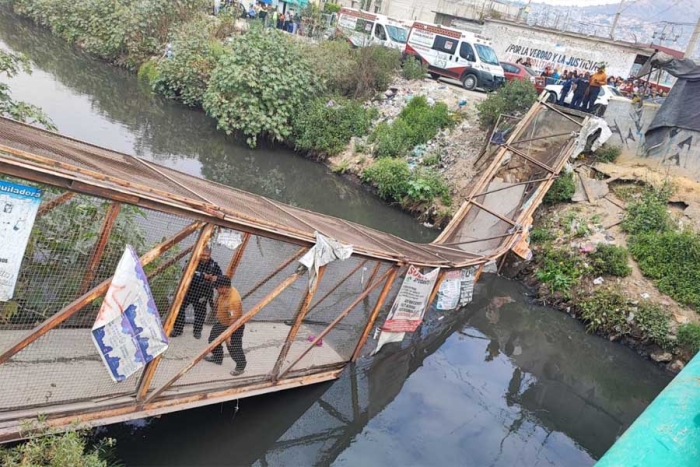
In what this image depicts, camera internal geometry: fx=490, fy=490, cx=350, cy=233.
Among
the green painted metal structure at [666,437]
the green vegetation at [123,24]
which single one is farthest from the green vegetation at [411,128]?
the green vegetation at [123,24]

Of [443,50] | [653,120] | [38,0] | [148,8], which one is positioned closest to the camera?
[653,120]

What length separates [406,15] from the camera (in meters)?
39.0

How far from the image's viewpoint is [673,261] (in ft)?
33.8

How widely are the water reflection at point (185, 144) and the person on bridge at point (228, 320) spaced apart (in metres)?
7.86

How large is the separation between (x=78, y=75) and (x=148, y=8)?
4.16 m

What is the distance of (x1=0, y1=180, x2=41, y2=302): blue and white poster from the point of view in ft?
9.86

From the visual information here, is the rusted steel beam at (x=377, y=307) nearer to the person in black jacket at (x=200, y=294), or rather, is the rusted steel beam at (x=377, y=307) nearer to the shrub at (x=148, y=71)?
the person in black jacket at (x=200, y=294)

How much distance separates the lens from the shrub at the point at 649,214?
11.1 m

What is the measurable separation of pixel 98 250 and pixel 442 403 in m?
5.00

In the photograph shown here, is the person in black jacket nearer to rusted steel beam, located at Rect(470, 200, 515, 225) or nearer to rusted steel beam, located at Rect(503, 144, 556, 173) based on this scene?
rusted steel beam, located at Rect(470, 200, 515, 225)

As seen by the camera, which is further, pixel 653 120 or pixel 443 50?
pixel 443 50

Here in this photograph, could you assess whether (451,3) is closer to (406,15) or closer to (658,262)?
(406,15)

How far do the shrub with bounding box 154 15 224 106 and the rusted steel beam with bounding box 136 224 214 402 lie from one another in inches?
593

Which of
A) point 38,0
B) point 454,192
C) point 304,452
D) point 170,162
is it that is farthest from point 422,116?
point 38,0
